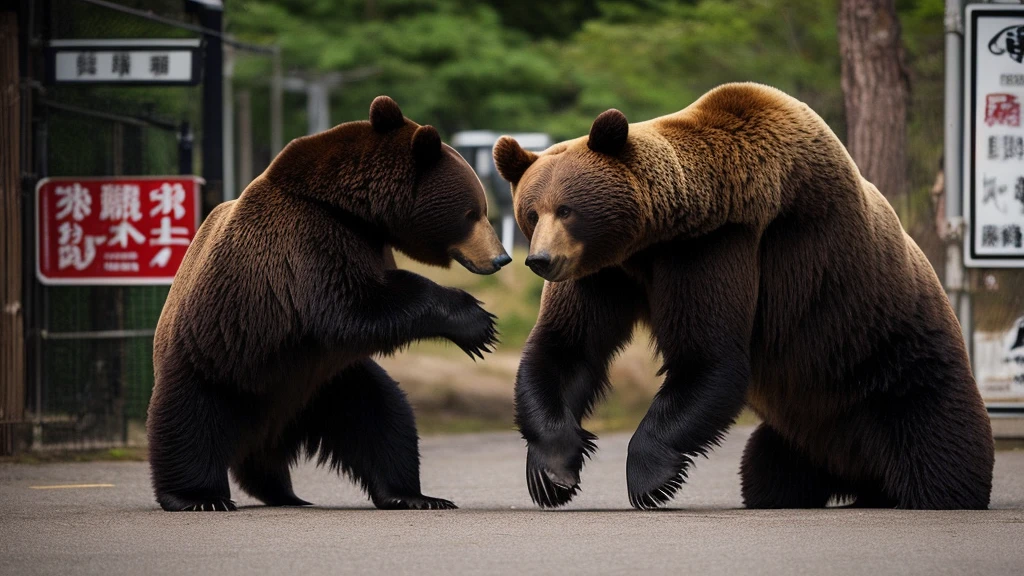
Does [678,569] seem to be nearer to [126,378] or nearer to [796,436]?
[796,436]

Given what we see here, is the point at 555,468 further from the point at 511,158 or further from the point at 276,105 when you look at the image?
the point at 276,105

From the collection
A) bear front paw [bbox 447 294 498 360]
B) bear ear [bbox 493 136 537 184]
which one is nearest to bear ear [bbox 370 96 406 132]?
bear ear [bbox 493 136 537 184]

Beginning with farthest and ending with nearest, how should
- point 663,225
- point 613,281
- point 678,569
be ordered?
point 613,281 < point 663,225 < point 678,569

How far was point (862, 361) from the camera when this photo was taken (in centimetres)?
604

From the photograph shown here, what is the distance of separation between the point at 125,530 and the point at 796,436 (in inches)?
110

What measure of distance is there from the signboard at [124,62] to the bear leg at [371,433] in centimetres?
399

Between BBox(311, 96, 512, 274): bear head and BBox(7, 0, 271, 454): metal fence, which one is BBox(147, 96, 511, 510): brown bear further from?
BBox(7, 0, 271, 454): metal fence

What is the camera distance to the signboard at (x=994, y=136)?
33.2ft

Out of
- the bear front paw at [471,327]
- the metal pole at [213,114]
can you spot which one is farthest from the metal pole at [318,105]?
the bear front paw at [471,327]

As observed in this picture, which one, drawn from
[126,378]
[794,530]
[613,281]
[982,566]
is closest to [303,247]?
[613,281]

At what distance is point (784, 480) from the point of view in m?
6.51

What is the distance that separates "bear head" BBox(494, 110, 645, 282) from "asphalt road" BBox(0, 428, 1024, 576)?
3.22ft

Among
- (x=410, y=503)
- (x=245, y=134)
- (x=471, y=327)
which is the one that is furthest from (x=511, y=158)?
(x=245, y=134)

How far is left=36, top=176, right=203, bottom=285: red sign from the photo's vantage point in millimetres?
9570
